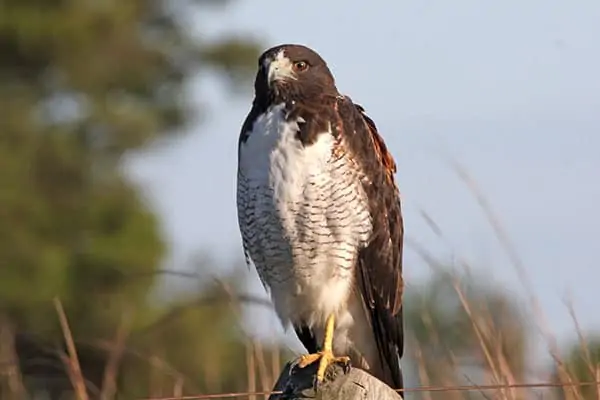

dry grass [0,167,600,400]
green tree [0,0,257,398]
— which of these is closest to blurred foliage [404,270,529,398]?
dry grass [0,167,600,400]

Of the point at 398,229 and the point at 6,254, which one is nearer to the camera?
the point at 398,229

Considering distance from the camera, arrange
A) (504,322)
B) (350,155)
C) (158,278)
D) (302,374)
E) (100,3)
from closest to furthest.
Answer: (302,374)
(350,155)
(504,322)
(158,278)
(100,3)

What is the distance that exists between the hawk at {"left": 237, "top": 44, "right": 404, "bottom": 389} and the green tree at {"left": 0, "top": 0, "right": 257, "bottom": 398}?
1016cm

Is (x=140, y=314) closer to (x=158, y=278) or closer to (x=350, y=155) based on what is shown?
(x=158, y=278)

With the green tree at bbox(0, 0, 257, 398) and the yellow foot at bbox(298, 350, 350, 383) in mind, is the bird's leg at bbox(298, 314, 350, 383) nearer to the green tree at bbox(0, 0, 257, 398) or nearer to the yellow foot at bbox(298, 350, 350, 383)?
the yellow foot at bbox(298, 350, 350, 383)

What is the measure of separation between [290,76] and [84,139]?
12.5 m

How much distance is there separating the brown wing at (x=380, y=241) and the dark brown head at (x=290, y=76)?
86mm

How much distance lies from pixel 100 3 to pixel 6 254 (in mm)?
3718

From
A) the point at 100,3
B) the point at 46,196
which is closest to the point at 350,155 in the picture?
the point at 46,196

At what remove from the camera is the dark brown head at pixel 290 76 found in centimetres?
409

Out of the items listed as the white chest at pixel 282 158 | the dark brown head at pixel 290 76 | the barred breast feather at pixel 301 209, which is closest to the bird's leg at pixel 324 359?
the barred breast feather at pixel 301 209

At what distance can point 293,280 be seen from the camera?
4133 millimetres

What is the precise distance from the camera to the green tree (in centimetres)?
1491

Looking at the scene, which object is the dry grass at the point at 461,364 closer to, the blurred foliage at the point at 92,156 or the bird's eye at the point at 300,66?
the bird's eye at the point at 300,66
